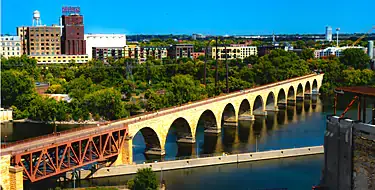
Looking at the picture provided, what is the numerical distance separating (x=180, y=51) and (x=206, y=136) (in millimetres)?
83807

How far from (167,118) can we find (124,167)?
868 cm

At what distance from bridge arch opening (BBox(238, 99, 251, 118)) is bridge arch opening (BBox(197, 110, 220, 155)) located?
655 centimetres

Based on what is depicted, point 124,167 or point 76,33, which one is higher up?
point 76,33

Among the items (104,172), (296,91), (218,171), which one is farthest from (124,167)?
(296,91)

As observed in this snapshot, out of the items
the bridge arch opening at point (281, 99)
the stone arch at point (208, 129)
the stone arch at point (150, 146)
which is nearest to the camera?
the stone arch at point (150, 146)

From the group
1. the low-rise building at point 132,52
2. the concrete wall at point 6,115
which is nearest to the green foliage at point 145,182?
the concrete wall at point 6,115

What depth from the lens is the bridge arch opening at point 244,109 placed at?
6359 centimetres

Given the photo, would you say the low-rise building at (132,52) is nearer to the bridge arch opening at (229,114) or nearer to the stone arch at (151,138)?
the bridge arch opening at (229,114)

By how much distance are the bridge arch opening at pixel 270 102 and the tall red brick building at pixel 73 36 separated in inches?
2542

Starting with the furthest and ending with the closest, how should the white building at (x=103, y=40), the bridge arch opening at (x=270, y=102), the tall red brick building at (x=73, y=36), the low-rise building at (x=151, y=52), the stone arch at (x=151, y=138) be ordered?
the white building at (x=103, y=40)
the low-rise building at (x=151, y=52)
the tall red brick building at (x=73, y=36)
the bridge arch opening at (x=270, y=102)
the stone arch at (x=151, y=138)

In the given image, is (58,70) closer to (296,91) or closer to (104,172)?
(296,91)

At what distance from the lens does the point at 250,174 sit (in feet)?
124

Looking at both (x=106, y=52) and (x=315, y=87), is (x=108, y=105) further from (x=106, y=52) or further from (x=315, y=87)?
(x=106, y=52)

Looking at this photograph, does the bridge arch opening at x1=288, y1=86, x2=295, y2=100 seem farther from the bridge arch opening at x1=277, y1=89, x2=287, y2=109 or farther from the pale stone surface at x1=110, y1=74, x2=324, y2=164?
the bridge arch opening at x1=277, y1=89, x2=287, y2=109
